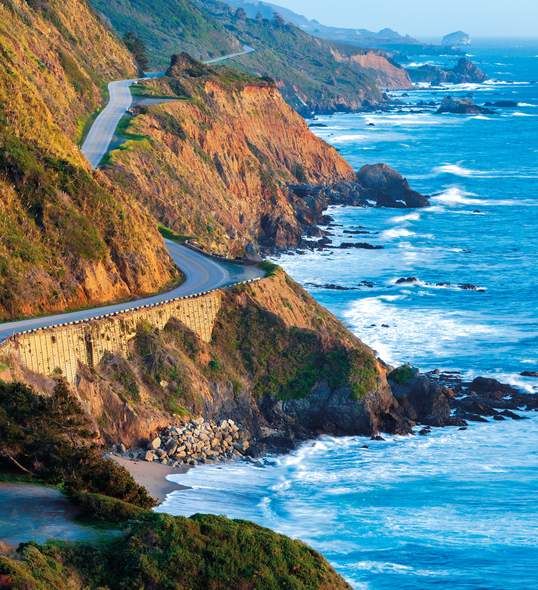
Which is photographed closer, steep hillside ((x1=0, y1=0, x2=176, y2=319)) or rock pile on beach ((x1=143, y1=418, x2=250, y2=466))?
rock pile on beach ((x1=143, y1=418, x2=250, y2=466))

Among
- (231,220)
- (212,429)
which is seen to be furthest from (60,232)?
(231,220)

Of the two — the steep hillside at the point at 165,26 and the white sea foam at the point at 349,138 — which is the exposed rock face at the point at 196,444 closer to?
the white sea foam at the point at 349,138

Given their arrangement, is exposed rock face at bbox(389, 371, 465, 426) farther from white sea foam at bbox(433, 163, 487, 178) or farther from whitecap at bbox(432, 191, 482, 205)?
white sea foam at bbox(433, 163, 487, 178)

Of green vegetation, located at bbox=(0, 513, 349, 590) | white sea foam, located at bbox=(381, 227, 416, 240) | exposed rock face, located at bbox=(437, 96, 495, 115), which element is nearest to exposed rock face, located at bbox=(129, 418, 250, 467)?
green vegetation, located at bbox=(0, 513, 349, 590)

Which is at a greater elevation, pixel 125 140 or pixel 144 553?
pixel 125 140

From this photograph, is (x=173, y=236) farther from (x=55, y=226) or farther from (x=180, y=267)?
(x=55, y=226)

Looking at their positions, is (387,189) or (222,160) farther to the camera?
(387,189)

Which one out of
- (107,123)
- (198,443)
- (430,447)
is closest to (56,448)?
(198,443)
